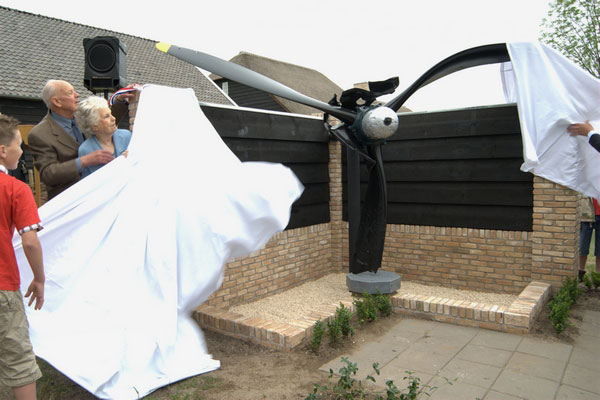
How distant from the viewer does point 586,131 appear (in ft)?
13.6

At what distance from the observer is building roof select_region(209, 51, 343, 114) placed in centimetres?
2239

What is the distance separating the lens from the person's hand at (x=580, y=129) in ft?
13.6

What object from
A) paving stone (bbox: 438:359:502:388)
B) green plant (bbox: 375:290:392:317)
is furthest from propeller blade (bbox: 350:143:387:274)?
paving stone (bbox: 438:359:502:388)

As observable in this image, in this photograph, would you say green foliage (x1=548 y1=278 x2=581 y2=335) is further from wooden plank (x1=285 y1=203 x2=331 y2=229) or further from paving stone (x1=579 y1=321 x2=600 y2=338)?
wooden plank (x1=285 y1=203 x2=331 y2=229)

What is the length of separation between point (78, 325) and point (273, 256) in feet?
9.13

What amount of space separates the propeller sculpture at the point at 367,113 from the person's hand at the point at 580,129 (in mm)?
958

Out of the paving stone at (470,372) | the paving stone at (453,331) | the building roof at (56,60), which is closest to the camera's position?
the paving stone at (470,372)

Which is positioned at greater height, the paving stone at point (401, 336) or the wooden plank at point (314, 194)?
the wooden plank at point (314, 194)

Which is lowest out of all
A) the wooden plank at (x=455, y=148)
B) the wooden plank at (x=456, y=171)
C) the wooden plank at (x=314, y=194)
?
the wooden plank at (x=314, y=194)

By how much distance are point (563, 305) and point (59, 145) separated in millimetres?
4496

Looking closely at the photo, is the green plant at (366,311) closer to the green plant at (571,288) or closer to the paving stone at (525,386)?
the paving stone at (525,386)

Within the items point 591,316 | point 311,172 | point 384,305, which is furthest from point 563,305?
point 311,172

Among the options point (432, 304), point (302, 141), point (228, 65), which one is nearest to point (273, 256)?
point (302, 141)

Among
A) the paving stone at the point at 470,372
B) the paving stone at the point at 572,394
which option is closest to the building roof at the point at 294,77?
the paving stone at the point at 470,372
